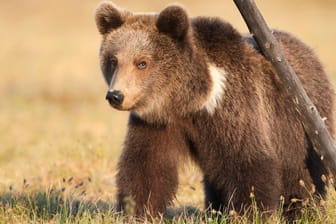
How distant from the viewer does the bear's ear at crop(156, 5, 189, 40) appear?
579cm

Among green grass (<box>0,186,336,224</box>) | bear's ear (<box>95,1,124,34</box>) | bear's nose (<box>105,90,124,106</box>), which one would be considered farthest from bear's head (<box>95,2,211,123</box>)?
green grass (<box>0,186,336,224</box>)

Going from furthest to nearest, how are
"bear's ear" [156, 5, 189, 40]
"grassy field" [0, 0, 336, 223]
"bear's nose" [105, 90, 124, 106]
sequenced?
"grassy field" [0, 0, 336, 223] → "bear's ear" [156, 5, 189, 40] → "bear's nose" [105, 90, 124, 106]

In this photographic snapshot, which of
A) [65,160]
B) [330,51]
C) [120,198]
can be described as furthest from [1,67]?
[120,198]

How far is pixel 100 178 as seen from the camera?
346 inches

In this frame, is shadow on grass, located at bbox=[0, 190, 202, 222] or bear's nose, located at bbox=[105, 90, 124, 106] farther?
shadow on grass, located at bbox=[0, 190, 202, 222]

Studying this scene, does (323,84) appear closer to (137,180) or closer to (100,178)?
(137,180)

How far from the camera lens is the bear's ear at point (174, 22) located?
19.0ft

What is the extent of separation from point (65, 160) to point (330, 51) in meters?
16.4

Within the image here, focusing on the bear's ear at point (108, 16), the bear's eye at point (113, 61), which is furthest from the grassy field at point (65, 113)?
the bear's ear at point (108, 16)

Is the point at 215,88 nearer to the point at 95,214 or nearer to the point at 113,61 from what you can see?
the point at 113,61

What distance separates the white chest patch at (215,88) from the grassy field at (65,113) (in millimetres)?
742

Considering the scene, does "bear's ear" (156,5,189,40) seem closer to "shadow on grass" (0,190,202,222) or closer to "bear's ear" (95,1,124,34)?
"bear's ear" (95,1,124,34)

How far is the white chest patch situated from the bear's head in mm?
56

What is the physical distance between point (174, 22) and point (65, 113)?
10067 millimetres
